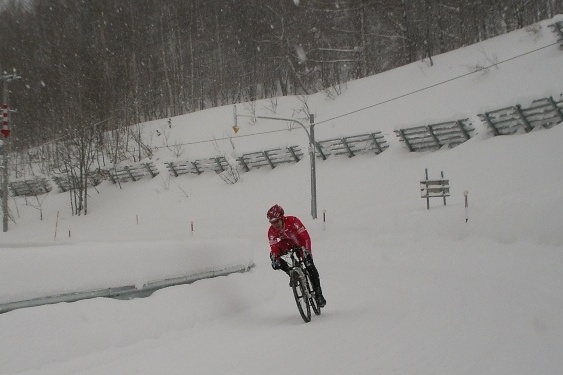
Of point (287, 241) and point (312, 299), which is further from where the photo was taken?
point (287, 241)

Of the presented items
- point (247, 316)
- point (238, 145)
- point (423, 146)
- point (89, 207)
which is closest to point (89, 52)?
point (89, 207)

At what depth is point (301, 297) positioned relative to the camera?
8.66m

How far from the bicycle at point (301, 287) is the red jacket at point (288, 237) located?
0.48ft

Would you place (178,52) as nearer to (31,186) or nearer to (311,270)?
(31,186)

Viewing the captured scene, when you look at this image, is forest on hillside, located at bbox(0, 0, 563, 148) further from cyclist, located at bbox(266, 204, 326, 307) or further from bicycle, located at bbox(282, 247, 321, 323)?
bicycle, located at bbox(282, 247, 321, 323)

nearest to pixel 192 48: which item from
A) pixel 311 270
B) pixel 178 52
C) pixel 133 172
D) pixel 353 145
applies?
pixel 178 52

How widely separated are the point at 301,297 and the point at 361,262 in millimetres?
10184

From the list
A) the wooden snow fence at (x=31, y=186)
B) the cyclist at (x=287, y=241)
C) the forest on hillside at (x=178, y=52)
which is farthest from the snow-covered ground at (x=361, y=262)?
the wooden snow fence at (x=31, y=186)

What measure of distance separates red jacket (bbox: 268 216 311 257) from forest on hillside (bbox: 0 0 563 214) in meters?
37.4

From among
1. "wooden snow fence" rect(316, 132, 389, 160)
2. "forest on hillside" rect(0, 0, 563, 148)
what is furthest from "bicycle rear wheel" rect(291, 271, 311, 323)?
"forest on hillside" rect(0, 0, 563, 148)

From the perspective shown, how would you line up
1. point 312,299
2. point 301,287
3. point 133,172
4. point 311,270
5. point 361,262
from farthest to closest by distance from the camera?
point 133,172, point 361,262, point 312,299, point 311,270, point 301,287

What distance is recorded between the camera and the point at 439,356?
5.87m

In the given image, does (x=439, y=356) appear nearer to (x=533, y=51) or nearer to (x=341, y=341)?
(x=341, y=341)

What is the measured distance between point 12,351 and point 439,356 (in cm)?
465
